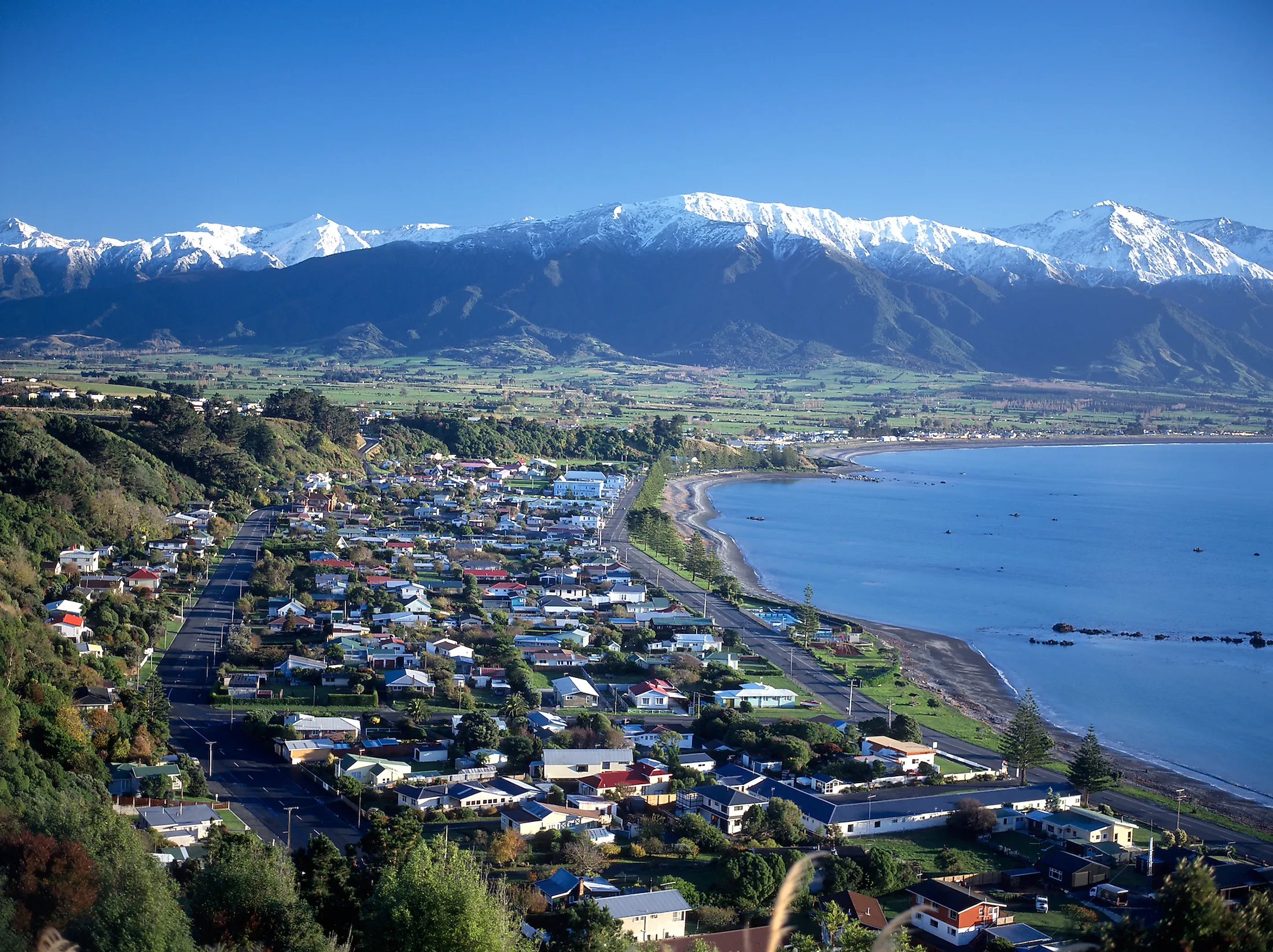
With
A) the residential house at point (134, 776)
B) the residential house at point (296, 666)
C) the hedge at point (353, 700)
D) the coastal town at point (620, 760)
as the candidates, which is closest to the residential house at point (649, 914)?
the coastal town at point (620, 760)

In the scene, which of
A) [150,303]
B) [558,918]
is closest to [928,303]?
[150,303]

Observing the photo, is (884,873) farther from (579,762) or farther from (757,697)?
(757,697)

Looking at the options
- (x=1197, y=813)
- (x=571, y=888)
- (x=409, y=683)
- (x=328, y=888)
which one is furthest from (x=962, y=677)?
(x=328, y=888)

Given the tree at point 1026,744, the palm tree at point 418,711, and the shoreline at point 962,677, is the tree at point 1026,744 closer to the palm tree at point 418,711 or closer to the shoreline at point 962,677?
the shoreline at point 962,677

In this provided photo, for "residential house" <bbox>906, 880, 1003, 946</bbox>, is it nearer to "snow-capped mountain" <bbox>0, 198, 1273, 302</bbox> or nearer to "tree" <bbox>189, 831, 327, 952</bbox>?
"tree" <bbox>189, 831, 327, 952</bbox>

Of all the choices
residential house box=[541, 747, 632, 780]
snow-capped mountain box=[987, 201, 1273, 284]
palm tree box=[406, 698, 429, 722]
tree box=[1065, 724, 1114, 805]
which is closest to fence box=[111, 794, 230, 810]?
residential house box=[541, 747, 632, 780]
